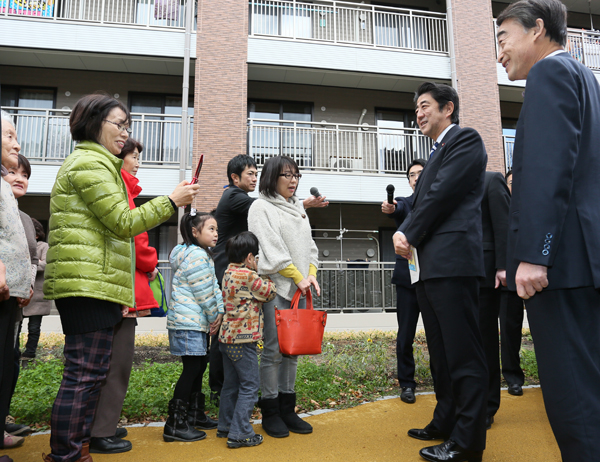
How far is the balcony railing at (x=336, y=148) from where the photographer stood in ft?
41.3

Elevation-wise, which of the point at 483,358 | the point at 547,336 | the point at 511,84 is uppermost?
the point at 511,84

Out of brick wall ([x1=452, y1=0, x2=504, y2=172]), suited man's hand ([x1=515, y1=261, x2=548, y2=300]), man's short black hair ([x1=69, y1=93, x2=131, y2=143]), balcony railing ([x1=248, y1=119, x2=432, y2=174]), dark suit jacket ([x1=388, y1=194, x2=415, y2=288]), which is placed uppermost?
brick wall ([x1=452, y1=0, x2=504, y2=172])

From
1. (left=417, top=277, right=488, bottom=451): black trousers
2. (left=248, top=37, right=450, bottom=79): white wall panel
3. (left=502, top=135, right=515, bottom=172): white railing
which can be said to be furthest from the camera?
(left=502, top=135, right=515, bottom=172): white railing

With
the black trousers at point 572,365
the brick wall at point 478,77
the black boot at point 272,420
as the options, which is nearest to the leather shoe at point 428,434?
the black boot at point 272,420


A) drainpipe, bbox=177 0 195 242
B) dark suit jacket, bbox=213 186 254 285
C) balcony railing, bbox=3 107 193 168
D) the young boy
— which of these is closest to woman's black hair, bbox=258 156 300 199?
dark suit jacket, bbox=213 186 254 285

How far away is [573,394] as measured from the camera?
1612 millimetres

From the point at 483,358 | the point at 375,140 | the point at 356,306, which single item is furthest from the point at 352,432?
the point at 375,140

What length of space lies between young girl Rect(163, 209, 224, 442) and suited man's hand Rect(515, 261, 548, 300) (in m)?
2.16

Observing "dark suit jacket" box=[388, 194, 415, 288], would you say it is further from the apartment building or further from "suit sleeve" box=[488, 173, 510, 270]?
the apartment building

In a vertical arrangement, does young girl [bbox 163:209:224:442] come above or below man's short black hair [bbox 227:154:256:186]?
below

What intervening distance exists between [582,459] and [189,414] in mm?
2692

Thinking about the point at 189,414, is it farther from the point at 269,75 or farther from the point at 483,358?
the point at 269,75

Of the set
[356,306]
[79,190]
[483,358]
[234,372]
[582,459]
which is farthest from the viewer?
[356,306]

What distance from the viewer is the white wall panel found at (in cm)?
1238
